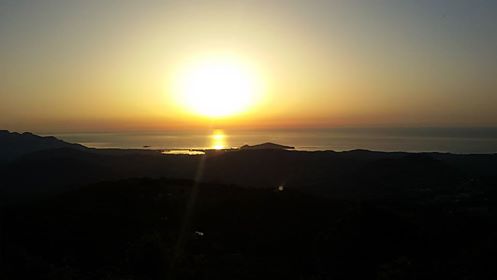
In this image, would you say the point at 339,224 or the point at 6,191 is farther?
the point at 6,191

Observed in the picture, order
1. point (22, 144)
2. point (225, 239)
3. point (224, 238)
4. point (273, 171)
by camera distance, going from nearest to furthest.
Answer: point (225, 239) → point (224, 238) → point (273, 171) → point (22, 144)

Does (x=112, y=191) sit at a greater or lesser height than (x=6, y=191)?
greater

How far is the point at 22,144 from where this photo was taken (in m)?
148

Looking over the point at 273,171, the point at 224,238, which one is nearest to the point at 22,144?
the point at 273,171

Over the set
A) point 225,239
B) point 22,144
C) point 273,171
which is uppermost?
point 22,144

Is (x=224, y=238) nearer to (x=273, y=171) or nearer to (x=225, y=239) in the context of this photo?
(x=225, y=239)

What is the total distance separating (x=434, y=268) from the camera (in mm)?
14820

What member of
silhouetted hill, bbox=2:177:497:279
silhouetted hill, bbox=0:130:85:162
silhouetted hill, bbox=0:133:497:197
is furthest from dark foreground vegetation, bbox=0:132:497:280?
silhouetted hill, bbox=0:130:85:162

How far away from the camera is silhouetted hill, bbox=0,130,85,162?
139 m

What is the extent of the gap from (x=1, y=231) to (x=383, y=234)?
16.0 metres

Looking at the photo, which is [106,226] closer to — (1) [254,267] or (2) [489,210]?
(1) [254,267]

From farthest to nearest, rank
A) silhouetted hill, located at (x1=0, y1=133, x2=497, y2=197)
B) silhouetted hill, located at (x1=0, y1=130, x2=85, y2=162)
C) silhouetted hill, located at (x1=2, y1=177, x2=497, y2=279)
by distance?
silhouetted hill, located at (x1=0, y1=130, x2=85, y2=162) → silhouetted hill, located at (x1=0, y1=133, x2=497, y2=197) → silhouetted hill, located at (x1=2, y1=177, x2=497, y2=279)

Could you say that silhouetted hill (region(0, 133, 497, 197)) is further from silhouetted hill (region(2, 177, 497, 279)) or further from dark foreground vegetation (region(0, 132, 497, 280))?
silhouetted hill (region(2, 177, 497, 279))

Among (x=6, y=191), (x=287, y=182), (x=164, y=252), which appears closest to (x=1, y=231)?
(x=164, y=252)
